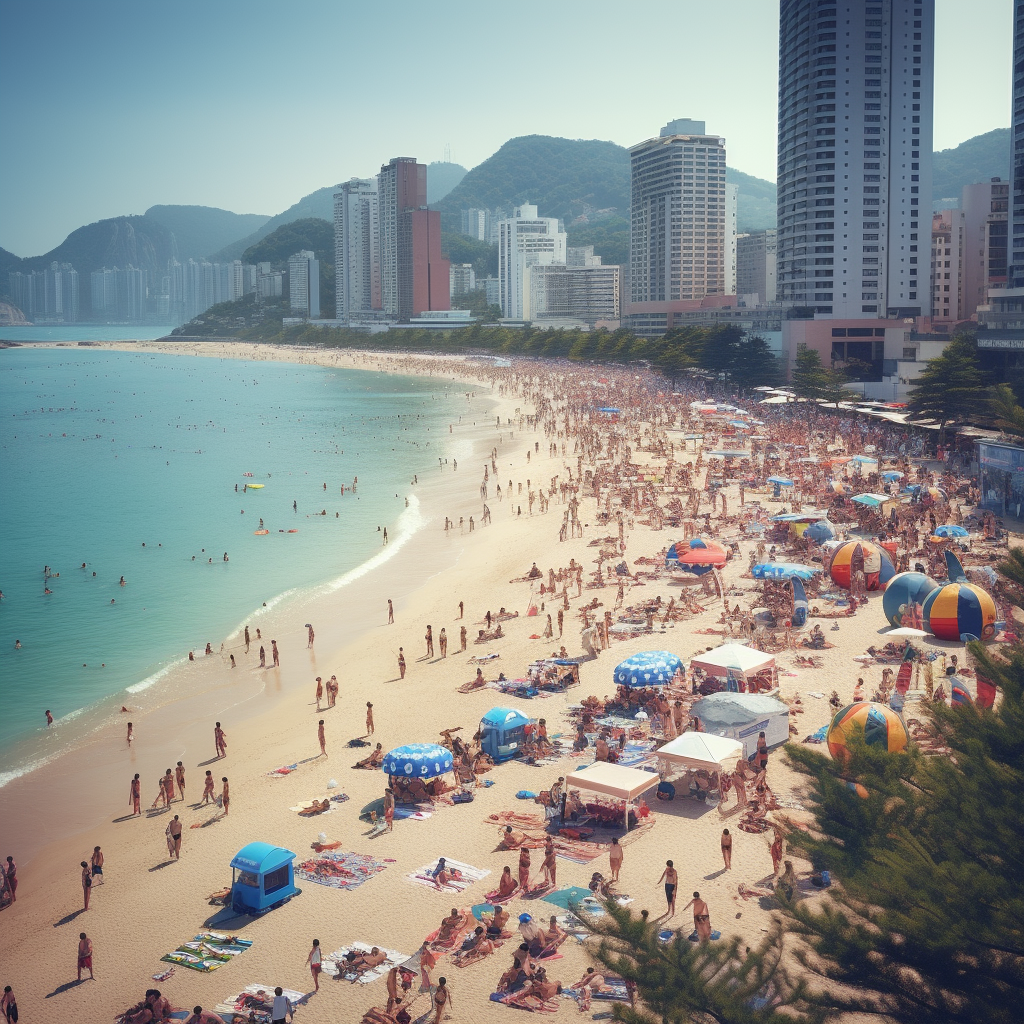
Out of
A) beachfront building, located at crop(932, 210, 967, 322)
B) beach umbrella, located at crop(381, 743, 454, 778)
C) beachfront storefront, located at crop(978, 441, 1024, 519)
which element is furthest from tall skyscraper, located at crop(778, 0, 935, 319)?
beach umbrella, located at crop(381, 743, 454, 778)

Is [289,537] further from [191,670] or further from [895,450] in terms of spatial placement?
[895,450]

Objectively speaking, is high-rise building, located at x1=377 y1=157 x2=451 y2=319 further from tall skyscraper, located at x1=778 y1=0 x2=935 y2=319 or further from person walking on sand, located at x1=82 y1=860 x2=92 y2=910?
person walking on sand, located at x1=82 y1=860 x2=92 y2=910

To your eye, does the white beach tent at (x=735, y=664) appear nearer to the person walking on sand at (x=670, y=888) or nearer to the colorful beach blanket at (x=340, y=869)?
the person walking on sand at (x=670, y=888)

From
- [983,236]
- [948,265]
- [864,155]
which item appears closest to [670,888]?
[864,155]

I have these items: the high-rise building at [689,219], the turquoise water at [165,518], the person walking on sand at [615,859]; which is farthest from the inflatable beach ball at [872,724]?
the high-rise building at [689,219]

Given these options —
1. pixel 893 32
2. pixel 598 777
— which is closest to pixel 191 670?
pixel 598 777

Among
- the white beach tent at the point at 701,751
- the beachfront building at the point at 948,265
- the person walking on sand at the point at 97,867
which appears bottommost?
the person walking on sand at the point at 97,867

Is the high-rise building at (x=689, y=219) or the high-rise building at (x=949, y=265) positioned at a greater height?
the high-rise building at (x=689, y=219)
